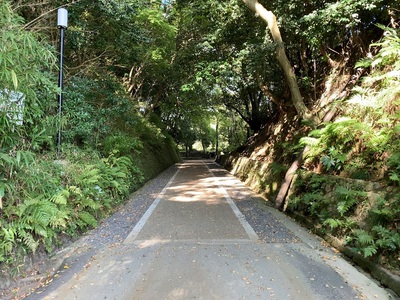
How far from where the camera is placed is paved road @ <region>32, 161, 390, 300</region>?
123 inches

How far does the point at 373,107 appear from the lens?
17.6ft

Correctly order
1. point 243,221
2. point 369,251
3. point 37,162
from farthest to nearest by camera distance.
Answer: point 243,221, point 37,162, point 369,251

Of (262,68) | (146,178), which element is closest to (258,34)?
(262,68)

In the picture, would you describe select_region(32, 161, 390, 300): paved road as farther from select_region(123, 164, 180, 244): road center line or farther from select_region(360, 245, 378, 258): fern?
select_region(360, 245, 378, 258): fern

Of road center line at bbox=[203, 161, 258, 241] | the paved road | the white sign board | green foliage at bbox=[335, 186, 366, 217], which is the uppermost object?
the white sign board

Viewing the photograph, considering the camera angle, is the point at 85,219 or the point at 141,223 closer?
the point at 85,219

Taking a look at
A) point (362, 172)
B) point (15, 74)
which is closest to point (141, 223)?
point (15, 74)

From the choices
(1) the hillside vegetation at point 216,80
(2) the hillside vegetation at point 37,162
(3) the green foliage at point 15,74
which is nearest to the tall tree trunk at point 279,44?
(1) the hillside vegetation at point 216,80

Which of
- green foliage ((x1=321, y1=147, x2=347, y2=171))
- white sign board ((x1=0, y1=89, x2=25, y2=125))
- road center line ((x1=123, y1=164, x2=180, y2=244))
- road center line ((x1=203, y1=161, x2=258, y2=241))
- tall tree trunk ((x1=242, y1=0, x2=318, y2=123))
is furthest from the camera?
tall tree trunk ((x1=242, y1=0, x2=318, y2=123))

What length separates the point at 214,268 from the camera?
145 inches

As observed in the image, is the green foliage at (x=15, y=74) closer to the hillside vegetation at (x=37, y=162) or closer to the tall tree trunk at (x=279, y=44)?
the hillside vegetation at (x=37, y=162)

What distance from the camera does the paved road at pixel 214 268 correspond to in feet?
10.3

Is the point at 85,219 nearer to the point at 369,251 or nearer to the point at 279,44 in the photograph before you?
the point at 369,251

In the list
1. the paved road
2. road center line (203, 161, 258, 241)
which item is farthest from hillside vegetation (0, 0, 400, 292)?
road center line (203, 161, 258, 241)
